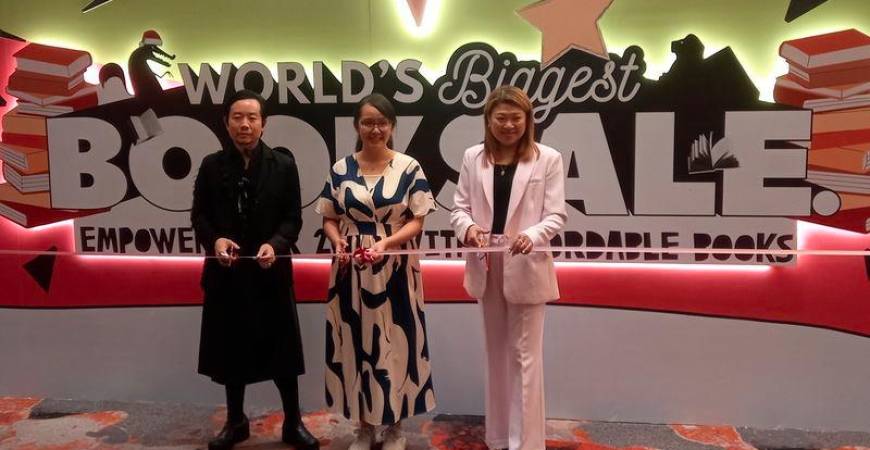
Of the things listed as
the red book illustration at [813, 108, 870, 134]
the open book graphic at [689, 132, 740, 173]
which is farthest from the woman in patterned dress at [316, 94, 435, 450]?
the red book illustration at [813, 108, 870, 134]

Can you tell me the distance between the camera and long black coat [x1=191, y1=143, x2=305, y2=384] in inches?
119

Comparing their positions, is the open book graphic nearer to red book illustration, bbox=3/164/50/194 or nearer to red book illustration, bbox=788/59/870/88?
red book illustration, bbox=788/59/870/88

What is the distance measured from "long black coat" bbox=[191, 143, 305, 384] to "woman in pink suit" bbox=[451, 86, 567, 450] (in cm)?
86

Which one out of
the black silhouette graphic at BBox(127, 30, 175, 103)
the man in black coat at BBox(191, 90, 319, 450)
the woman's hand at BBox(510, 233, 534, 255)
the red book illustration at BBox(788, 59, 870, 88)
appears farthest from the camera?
the black silhouette graphic at BBox(127, 30, 175, 103)

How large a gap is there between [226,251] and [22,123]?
1862 mm

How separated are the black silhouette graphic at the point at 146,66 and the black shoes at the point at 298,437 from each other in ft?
6.48

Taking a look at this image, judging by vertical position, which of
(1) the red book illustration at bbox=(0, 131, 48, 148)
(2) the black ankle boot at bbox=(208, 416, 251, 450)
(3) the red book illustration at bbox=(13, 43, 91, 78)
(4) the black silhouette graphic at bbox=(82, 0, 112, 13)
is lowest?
(2) the black ankle boot at bbox=(208, 416, 251, 450)

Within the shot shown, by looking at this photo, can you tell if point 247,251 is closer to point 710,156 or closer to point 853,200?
point 710,156

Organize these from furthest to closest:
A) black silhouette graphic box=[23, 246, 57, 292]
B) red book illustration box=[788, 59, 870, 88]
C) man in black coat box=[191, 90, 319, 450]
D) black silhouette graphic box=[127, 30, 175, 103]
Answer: black silhouette graphic box=[23, 246, 57, 292], black silhouette graphic box=[127, 30, 175, 103], red book illustration box=[788, 59, 870, 88], man in black coat box=[191, 90, 319, 450]

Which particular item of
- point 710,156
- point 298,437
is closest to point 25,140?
point 298,437

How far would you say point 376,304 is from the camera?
295cm

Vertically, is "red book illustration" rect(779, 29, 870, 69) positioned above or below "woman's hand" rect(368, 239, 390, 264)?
above

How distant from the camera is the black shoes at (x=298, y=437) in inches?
126

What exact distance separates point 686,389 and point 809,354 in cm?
Result: 64
